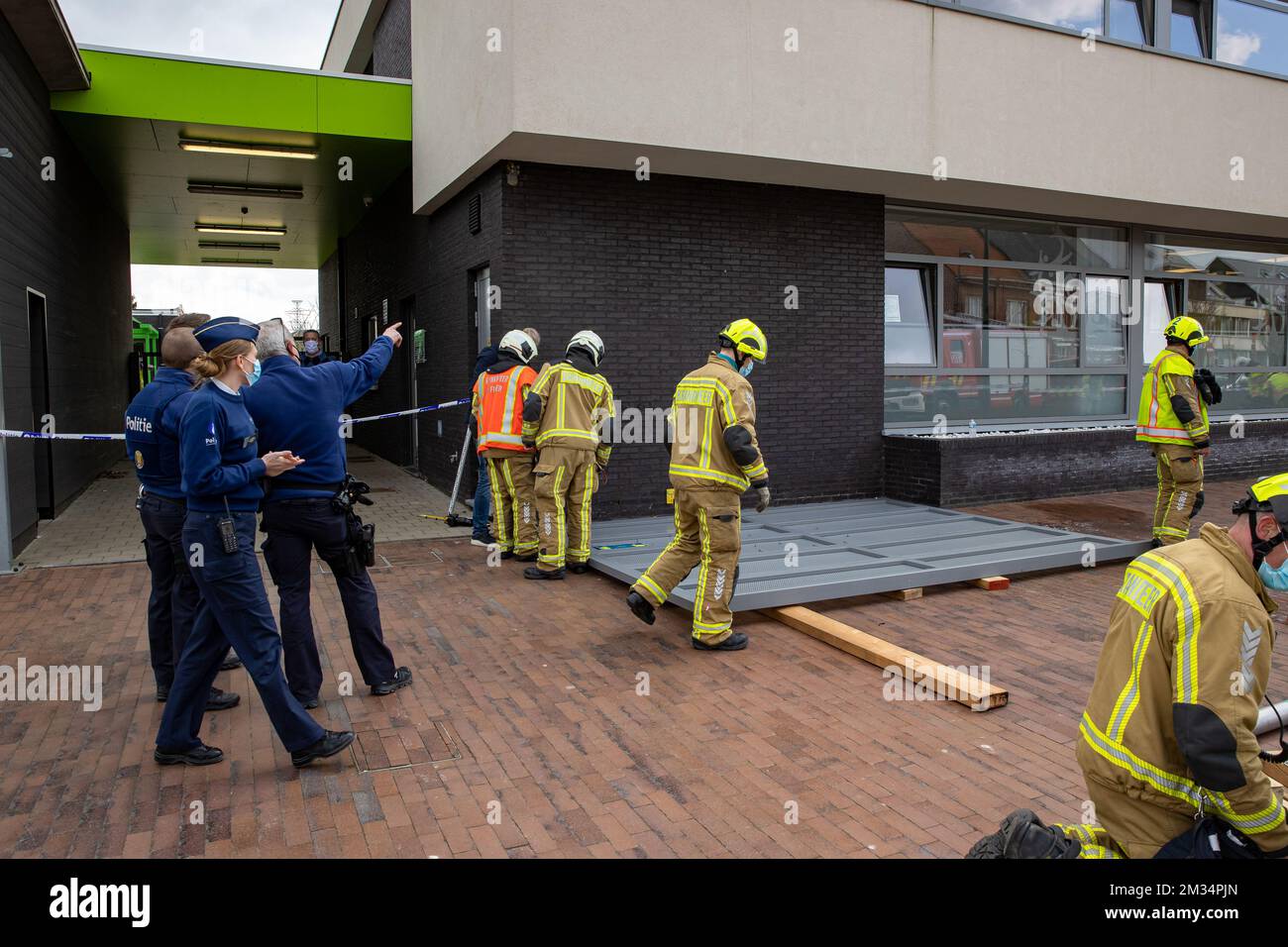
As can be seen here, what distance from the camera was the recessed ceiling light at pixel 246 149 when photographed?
42.1 ft

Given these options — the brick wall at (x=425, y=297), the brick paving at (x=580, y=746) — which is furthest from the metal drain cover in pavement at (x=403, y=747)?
the brick wall at (x=425, y=297)

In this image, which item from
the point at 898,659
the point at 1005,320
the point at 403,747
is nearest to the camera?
the point at 403,747

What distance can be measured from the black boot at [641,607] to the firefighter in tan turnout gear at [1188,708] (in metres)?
3.57

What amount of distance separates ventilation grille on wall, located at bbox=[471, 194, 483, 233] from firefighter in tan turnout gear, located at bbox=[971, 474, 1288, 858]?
917cm

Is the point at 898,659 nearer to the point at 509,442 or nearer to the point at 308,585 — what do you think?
the point at 308,585

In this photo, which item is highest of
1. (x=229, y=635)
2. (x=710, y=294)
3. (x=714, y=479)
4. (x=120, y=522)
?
(x=710, y=294)

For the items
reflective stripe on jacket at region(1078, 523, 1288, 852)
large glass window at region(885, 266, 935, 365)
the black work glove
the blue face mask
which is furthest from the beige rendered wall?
the blue face mask

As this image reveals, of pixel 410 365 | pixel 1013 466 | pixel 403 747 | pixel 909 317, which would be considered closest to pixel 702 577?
pixel 403 747

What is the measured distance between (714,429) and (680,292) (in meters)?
4.97

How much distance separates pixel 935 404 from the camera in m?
12.9

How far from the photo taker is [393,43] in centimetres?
1537

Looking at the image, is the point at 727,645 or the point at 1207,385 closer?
the point at 727,645

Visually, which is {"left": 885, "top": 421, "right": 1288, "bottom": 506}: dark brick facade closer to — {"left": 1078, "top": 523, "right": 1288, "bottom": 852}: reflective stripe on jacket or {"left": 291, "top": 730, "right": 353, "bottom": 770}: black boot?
{"left": 291, "top": 730, "right": 353, "bottom": 770}: black boot

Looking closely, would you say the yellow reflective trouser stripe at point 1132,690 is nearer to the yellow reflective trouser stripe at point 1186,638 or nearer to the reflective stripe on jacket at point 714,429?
the yellow reflective trouser stripe at point 1186,638
